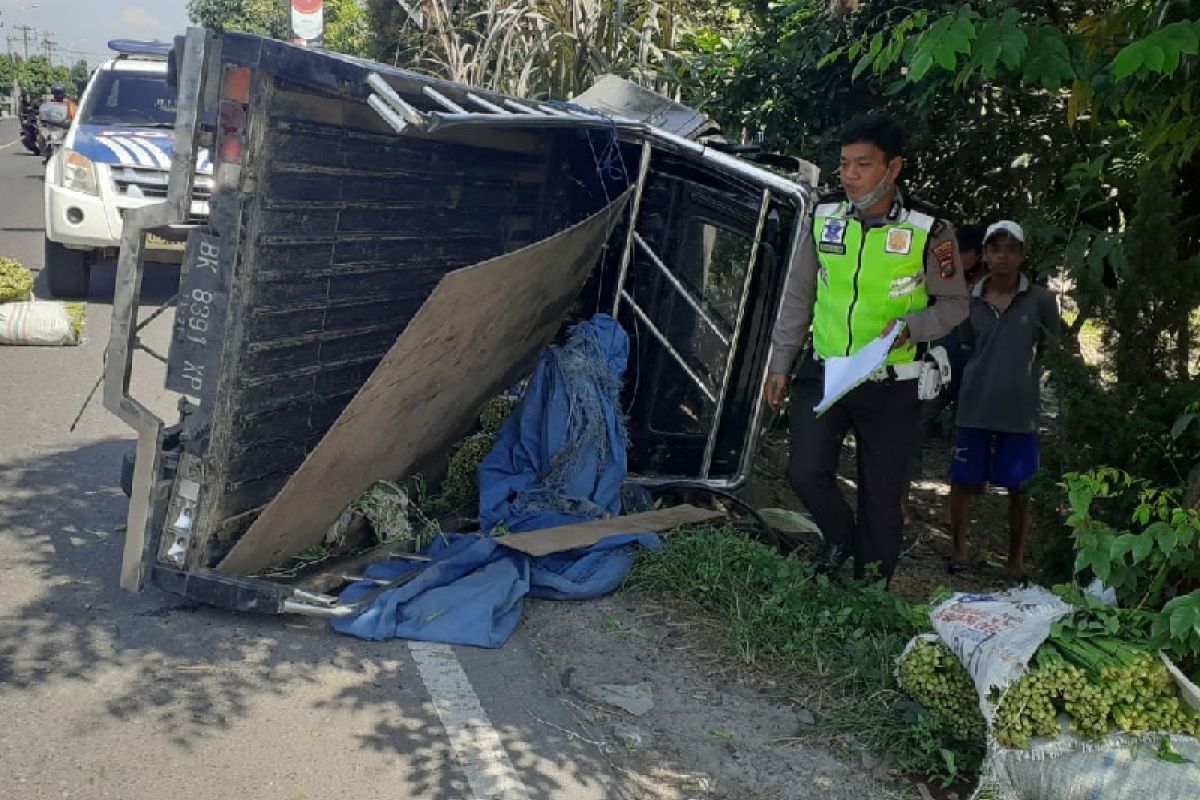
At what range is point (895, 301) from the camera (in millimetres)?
4652

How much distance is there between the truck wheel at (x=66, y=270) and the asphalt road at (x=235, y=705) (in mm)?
6455

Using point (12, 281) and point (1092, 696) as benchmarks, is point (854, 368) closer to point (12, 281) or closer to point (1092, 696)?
point (1092, 696)

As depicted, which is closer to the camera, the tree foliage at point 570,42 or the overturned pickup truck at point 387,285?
the overturned pickup truck at point 387,285

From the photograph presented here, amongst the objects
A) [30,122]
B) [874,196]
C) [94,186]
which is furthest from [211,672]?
[30,122]

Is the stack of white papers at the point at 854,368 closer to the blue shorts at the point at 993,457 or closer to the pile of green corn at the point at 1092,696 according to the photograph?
the pile of green corn at the point at 1092,696

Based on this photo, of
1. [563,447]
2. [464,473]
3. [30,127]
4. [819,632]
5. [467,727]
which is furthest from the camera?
[30,127]

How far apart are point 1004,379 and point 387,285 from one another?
3.08 meters

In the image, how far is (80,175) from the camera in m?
10.5

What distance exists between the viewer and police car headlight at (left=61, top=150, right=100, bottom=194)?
Answer: 413 inches

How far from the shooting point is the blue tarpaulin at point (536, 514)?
4.48m

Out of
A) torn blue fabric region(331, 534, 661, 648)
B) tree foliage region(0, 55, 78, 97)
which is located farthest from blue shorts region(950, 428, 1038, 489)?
tree foliage region(0, 55, 78, 97)

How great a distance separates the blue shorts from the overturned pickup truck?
3.87ft

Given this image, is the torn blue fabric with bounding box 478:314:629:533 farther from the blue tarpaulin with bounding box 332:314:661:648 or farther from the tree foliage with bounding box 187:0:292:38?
the tree foliage with bounding box 187:0:292:38

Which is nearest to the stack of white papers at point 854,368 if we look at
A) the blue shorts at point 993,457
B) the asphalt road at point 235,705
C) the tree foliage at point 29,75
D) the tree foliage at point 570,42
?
the asphalt road at point 235,705
